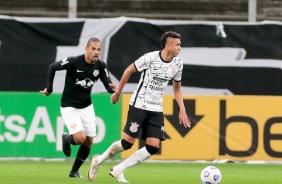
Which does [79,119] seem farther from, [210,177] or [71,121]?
[210,177]

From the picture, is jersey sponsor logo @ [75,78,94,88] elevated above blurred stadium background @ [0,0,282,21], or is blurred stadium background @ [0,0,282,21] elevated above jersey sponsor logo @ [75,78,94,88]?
blurred stadium background @ [0,0,282,21]

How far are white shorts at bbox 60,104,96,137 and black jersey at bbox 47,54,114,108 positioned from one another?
8cm

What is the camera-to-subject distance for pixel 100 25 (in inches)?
732

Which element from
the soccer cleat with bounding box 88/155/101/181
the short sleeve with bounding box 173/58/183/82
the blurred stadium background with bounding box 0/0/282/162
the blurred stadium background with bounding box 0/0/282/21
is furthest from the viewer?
the blurred stadium background with bounding box 0/0/282/21

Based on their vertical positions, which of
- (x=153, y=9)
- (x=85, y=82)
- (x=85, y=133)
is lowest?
(x=85, y=133)

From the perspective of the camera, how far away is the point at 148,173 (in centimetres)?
1430

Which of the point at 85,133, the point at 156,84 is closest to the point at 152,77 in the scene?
the point at 156,84

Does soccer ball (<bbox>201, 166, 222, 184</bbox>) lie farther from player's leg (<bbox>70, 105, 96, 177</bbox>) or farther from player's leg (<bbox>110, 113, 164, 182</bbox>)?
player's leg (<bbox>70, 105, 96, 177</bbox>)

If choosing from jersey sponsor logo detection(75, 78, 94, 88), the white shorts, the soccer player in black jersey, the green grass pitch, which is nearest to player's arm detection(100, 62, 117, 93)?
the soccer player in black jersey

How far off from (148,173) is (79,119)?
2187 millimetres

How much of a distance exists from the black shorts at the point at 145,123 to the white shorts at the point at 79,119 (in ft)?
3.83

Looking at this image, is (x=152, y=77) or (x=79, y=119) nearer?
(x=152, y=77)

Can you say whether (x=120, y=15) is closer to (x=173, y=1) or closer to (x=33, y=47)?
(x=173, y=1)

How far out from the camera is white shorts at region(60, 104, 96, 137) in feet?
41.1
